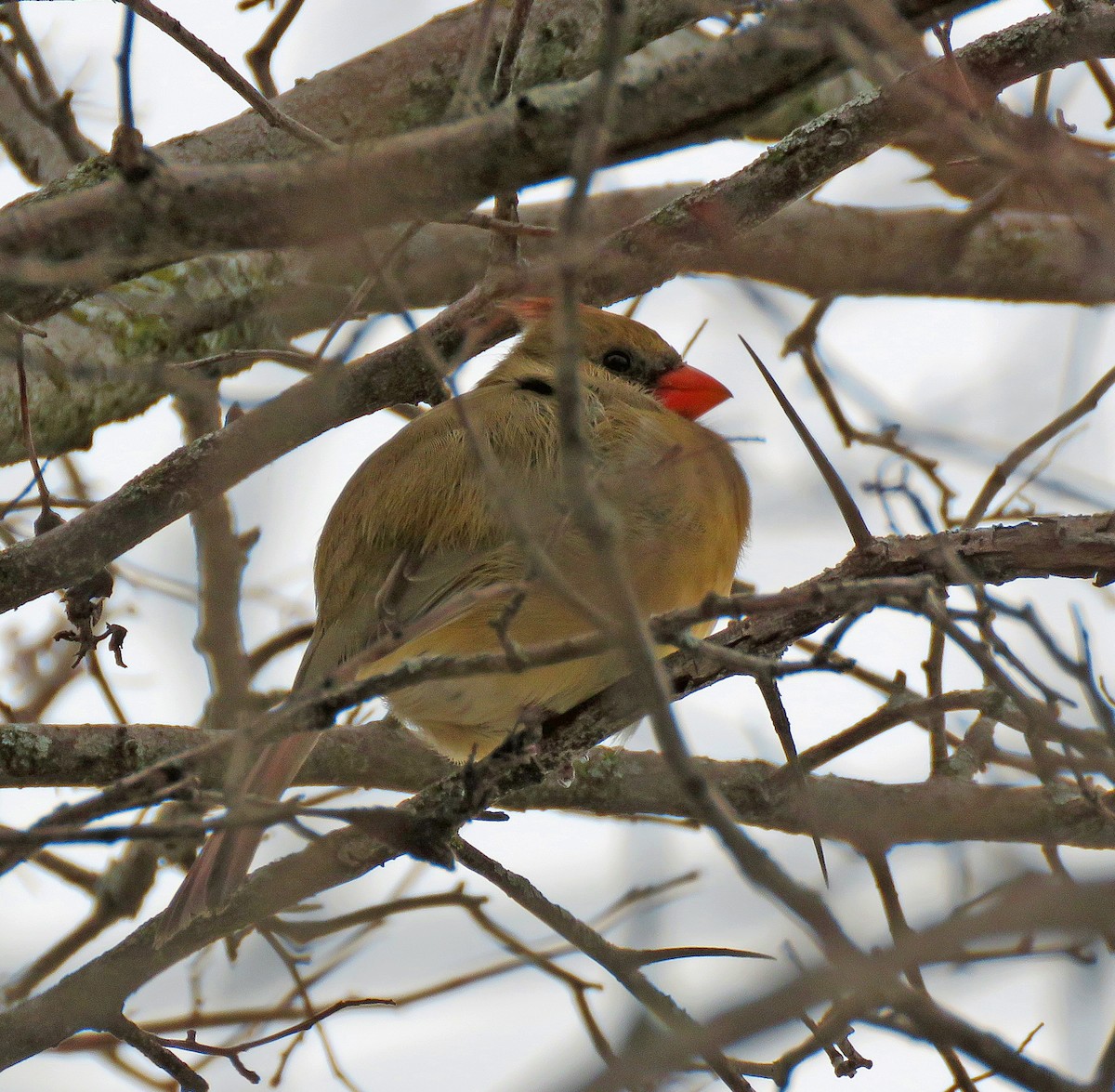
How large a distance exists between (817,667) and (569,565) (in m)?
1.21

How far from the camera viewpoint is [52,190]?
2770mm

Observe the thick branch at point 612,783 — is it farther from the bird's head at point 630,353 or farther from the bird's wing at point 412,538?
the bird's head at point 630,353

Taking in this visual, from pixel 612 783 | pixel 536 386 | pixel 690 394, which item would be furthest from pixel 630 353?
pixel 612 783

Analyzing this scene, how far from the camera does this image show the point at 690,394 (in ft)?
13.3

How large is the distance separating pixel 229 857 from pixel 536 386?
1.49 metres

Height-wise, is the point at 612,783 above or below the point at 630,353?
below

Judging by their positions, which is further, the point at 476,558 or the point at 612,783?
the point at 612,783

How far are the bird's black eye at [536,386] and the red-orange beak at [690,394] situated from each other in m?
0.42

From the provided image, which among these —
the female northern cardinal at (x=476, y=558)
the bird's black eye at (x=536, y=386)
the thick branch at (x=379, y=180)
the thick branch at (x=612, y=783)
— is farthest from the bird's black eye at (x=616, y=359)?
the thick branch at (x=379, y=180)

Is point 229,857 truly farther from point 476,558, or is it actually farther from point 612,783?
point 612,783

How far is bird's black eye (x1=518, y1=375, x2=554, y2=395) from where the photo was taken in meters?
3.69

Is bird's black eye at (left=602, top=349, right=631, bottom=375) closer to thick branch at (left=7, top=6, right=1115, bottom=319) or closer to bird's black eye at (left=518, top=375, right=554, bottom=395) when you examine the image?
bird's black eye at (left=518, top=375, right=554, bottom=395)

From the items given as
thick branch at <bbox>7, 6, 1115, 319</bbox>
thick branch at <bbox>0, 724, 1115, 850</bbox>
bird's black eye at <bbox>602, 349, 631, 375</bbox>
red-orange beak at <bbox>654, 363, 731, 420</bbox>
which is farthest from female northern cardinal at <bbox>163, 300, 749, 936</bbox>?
thick branch at <bbox>7, 6, 1115, 319</bbox>

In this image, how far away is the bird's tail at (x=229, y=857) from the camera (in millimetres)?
2920
